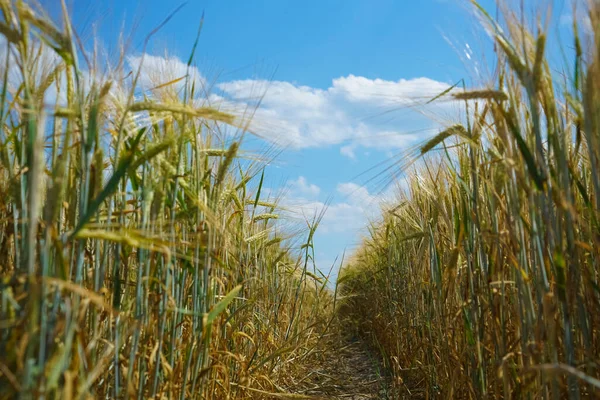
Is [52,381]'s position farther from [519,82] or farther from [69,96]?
[519,82]

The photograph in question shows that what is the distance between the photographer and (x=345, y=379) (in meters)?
4.30

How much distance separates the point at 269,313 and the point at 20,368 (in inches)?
94.6

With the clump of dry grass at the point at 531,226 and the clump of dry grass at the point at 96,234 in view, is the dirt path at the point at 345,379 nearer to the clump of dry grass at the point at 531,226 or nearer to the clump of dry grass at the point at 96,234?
the clump of dry grass at the point at 531,226

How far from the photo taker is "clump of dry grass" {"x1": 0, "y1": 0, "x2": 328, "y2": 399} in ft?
3.52

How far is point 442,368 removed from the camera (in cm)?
254

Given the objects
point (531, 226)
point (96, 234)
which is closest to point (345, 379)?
point (531, 226)

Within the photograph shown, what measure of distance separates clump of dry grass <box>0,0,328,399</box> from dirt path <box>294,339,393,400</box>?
1.51 metres

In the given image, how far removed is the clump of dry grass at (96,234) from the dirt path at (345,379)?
1.51 meters

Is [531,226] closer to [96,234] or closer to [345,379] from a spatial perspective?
[96,234]

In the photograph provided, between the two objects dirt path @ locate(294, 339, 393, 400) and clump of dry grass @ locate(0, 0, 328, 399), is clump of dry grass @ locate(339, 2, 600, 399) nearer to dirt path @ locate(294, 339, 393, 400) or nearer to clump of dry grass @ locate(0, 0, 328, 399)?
clump of dry grass @ locate(0, 0, 328, 399)

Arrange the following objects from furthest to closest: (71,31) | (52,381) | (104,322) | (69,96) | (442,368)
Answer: (442,368) < (104,322) < (69,96) < (71,31) < (52,381)

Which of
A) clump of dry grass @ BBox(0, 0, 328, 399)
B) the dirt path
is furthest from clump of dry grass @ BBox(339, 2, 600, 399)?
the dirt path

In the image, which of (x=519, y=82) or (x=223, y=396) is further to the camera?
(x=223, y=396)

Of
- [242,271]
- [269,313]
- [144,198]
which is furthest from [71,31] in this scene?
[269,313]
